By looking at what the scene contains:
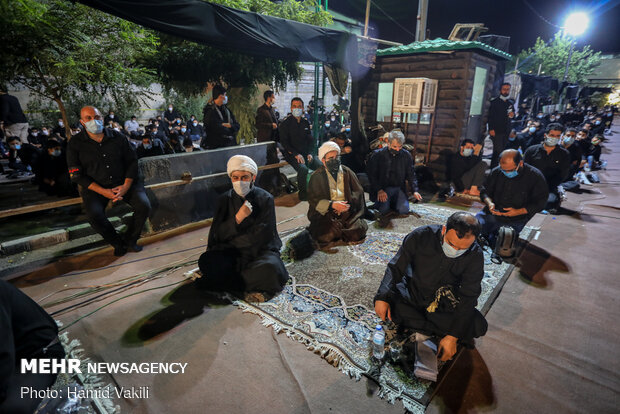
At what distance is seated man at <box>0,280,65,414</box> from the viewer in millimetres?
1754

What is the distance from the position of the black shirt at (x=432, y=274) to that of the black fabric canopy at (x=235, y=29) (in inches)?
136

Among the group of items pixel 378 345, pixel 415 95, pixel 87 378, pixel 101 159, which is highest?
pixel 415 95

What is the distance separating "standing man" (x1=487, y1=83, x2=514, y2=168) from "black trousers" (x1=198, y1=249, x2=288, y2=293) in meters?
8.34

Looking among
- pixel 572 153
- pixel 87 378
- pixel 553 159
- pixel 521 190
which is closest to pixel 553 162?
pixel 553 159

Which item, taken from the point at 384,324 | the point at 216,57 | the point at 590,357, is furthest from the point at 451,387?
the point at 216,57

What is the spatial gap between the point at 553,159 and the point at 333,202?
183 inches

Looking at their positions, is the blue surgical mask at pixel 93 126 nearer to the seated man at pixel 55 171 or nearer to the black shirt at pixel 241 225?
the black shirt at pixel 241 225

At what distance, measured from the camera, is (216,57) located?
7332 mm

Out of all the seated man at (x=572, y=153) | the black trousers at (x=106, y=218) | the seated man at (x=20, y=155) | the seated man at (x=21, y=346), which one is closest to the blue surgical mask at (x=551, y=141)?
the seated man at (x=572, y=153)

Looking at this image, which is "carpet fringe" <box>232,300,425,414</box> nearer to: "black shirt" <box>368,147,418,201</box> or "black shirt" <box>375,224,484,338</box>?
"black shirt" <box>375,224,484,338</box>

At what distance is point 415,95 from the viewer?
7.86m

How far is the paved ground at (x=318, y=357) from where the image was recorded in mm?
2412

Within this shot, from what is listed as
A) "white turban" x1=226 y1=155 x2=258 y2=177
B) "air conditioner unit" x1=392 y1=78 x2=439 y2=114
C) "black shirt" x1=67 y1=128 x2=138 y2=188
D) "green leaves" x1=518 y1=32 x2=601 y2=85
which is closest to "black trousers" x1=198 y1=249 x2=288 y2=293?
"white turban" x1=226 y1=155 x2=258 y2=177

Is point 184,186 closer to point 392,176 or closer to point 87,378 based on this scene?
point 87,378
